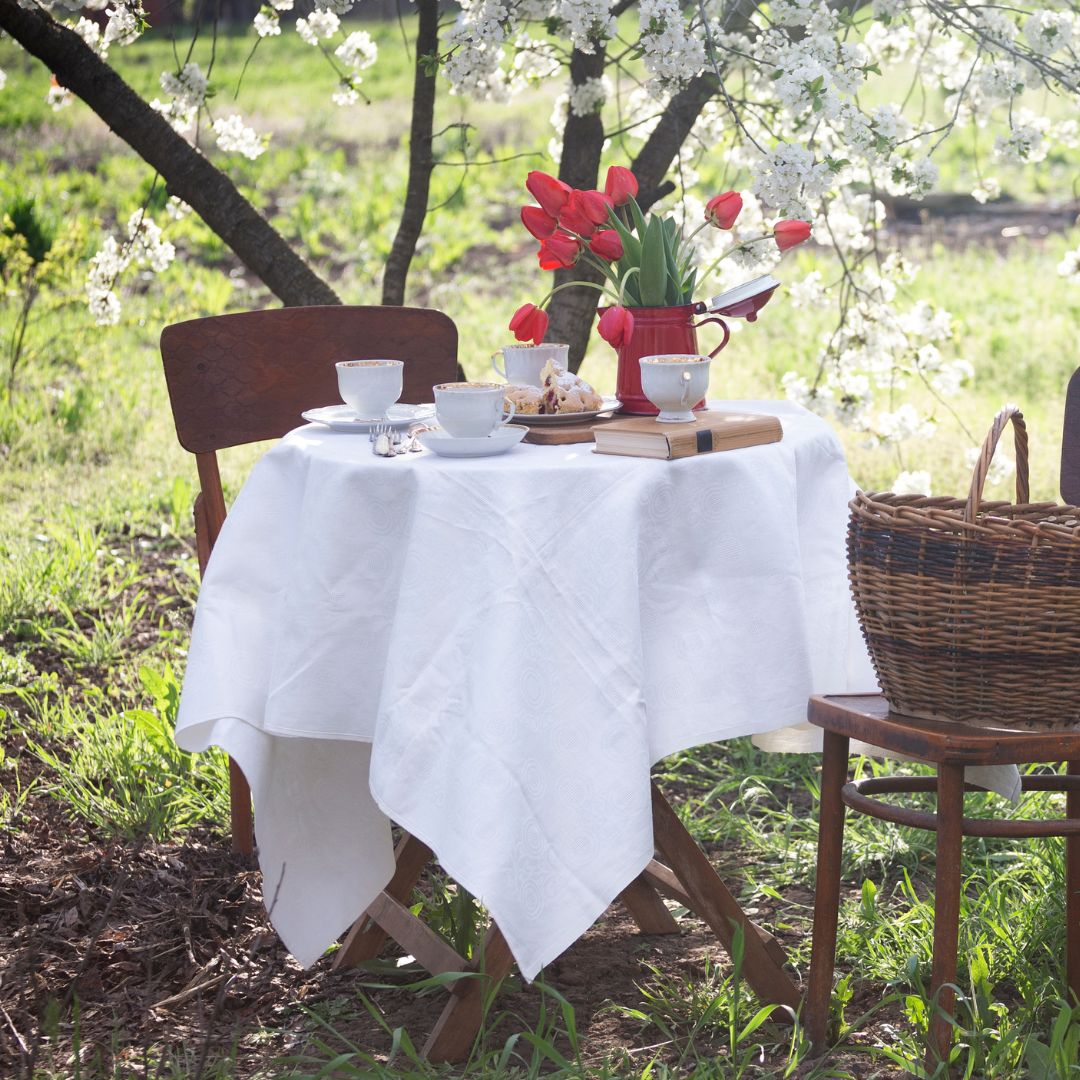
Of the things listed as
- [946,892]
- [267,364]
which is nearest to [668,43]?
[267,364]

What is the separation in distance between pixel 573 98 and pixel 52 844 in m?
2.35

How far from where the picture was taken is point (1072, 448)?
2469 millimetres

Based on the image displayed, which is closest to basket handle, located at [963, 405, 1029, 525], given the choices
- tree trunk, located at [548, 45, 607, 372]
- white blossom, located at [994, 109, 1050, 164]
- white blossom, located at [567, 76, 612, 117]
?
white blossom, located at [994, 109, 1050, 164]

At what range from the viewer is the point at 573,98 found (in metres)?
3.77

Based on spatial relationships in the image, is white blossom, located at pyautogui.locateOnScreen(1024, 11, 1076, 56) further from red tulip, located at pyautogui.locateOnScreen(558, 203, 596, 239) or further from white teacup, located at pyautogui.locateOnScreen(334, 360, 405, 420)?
white teacup, located at pyautogui.locateOnScreen(334, 360, 405, 420)

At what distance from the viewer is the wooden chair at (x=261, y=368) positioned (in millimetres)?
2635

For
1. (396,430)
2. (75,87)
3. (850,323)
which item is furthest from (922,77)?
(396,430)

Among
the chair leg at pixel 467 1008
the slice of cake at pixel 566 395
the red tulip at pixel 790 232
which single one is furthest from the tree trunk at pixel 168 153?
the chair leg at pixel 467 1008

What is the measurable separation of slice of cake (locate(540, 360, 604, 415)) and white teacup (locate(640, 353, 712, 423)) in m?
0.15

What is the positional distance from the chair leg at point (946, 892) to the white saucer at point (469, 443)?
0.77 meters

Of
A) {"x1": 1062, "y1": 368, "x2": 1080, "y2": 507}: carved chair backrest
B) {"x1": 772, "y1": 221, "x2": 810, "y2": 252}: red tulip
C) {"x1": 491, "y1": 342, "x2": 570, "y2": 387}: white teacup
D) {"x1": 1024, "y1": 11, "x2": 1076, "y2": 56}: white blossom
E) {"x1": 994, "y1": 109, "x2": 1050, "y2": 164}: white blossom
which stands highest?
{"x1": 1024, "y1": 11, "x2": 1076, "y2": 56}: white blossom

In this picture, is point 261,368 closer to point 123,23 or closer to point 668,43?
point 668,43

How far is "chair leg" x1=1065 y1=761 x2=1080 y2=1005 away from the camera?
2082 mm

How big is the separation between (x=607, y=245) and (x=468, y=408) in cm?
42
